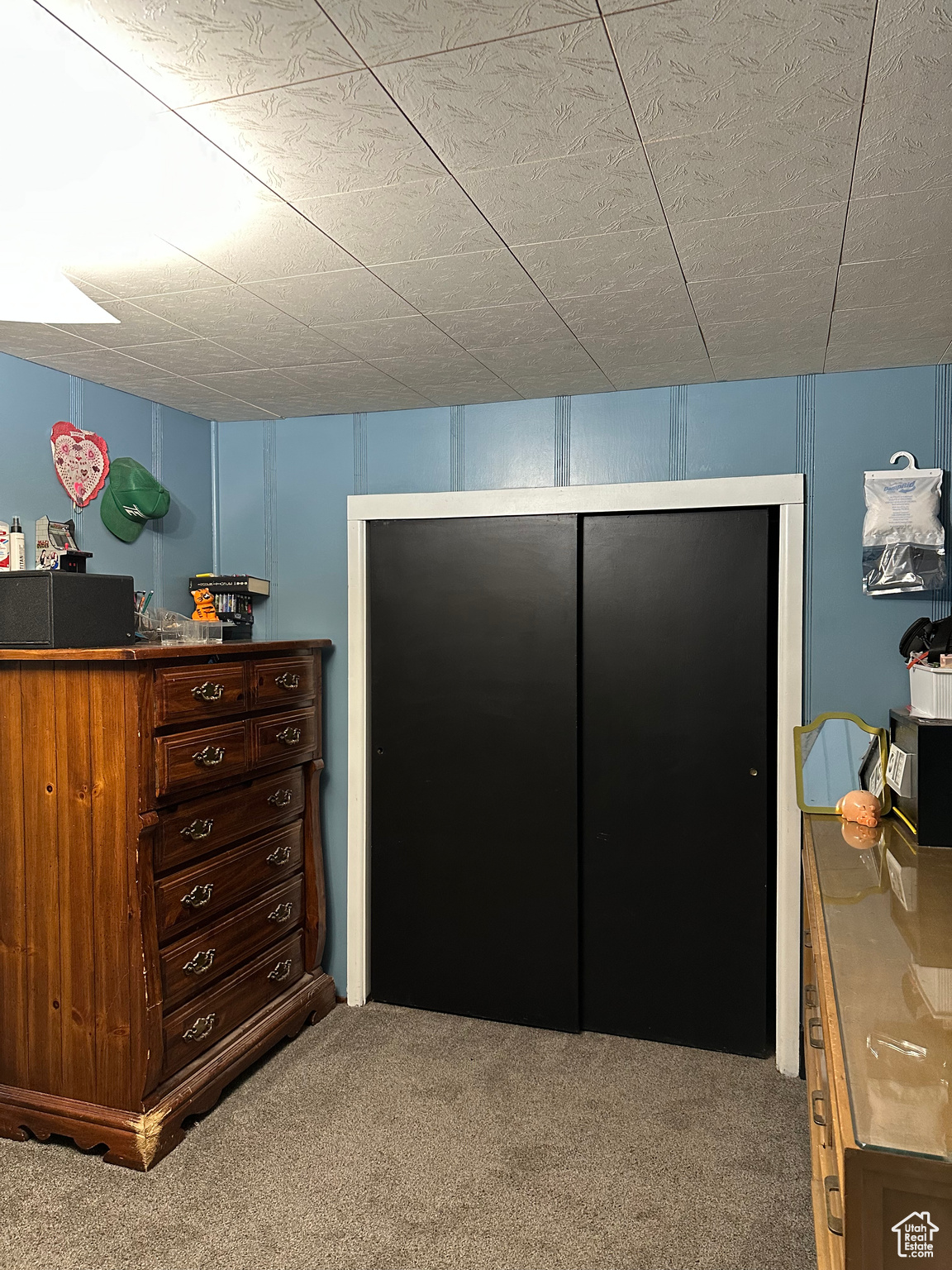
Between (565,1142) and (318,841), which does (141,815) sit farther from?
(565,1142)

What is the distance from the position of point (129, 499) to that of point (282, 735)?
39.6 inches

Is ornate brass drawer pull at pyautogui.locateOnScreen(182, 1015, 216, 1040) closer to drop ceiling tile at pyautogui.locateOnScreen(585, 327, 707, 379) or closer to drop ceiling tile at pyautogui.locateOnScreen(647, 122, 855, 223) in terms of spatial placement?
drop ceiling tile at pyautogui.locateOnScreen(585, 327, 707, 379)

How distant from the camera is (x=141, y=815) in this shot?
2422mm

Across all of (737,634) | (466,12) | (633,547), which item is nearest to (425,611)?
(633,547)

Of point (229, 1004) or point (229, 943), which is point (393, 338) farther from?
point (229, 1004)

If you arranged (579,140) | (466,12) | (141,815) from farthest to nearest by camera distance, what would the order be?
(141,815)
(579,140)
(466,12)

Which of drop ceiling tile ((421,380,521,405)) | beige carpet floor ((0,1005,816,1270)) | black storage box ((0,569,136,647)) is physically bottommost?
beige carpet floor ((0,1005,816,1270))

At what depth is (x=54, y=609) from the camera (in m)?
2.43

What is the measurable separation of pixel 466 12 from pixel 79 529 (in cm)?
229

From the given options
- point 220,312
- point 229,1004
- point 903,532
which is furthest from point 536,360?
point 229,1004

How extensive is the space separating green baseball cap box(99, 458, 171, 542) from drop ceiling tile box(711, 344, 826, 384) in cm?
202

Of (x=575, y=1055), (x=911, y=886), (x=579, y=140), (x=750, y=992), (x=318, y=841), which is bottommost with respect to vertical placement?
(x=575, y=1055)

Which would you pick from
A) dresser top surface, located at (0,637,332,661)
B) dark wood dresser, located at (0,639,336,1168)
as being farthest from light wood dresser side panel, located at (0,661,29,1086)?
dresser top surface, located at (0,637,332,661)

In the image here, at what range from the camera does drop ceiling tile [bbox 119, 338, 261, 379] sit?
8.50 feet
